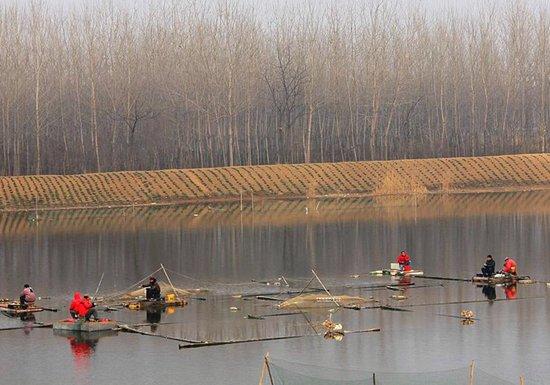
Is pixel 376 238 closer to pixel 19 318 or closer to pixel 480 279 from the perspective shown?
pixel 480 279

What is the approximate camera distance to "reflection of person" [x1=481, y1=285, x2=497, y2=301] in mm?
40281

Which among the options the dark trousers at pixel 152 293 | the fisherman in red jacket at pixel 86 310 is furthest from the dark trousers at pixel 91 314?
the dark trousers at pixel 152 293

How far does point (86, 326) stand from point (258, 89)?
229 ft

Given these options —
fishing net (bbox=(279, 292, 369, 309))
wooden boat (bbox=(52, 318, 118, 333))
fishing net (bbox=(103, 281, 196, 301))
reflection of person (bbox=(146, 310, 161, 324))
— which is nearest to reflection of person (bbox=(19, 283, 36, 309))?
fishing net (bbox=(103, 281, 196, 301))

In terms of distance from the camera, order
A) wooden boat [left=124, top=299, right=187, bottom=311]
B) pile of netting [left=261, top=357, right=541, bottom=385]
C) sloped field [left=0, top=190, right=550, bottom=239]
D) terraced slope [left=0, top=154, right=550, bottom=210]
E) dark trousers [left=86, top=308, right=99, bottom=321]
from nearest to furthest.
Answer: pile of netting [left=261, top=357, right=541, bottom=385] → dark trousers [left=86, top=308, right=99, bottom=321] → wooden boat [left=124, top=299, right=187, bottom=311] → sloped field [left=0, top=190, right=550, bottom=239] → terraced slope [left=0, top=154, right=550, bottom=210]

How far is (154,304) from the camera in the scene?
132 feet

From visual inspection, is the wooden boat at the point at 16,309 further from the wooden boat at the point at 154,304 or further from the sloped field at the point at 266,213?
the sloped field at the point at 266,213

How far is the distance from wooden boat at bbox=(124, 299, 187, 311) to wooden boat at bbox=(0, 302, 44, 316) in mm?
2892

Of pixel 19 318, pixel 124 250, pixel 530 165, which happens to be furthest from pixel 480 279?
pixel 530 165

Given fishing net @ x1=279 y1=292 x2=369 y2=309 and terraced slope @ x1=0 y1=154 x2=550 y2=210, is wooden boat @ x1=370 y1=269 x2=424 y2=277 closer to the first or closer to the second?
fishing net @ x1=279 y1=292 x2=369 y2=309

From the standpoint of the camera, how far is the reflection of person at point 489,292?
40281 millimetres

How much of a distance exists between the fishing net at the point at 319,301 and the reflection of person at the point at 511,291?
4.84 metres

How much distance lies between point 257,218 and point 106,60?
29.3 m

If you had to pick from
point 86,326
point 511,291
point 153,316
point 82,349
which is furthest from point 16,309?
point 511,291
